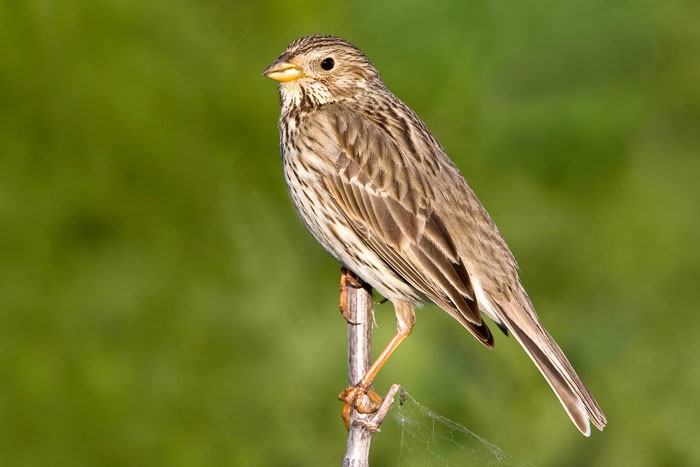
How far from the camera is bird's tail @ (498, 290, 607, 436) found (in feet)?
21.9

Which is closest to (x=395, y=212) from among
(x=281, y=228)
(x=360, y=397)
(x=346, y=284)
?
(x=346, y=284)

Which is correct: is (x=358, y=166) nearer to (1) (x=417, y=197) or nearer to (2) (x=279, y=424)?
Result: (1) (x=417, y=197)

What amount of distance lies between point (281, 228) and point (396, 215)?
2.42m

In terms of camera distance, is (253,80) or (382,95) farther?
(253,80)

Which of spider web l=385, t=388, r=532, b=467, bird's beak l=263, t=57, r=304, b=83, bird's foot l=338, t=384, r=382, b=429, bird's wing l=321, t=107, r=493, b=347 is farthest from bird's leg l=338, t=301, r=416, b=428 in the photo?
bird's beak l=263, t=57, r=304, b=83

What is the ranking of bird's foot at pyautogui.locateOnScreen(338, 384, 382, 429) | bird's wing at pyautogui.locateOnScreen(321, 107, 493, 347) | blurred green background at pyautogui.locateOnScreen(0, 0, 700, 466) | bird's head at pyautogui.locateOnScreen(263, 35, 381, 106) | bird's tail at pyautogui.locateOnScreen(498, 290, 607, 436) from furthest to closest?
blurred green background at pyautogui.locateOnScreen(0, 0, 700, 466) → bird's head at pyautogui.locateOnScreen(263, 35, 381, 106) → bird's wing at pyautogui.locateOnScreen(321, 107, 493, 347) → bird's foot at pyautogui.locateOnScreen(338, 384, 382, 429) → bird's tail at pyautogui.locateOnScreen(498, 290, 607, 436)

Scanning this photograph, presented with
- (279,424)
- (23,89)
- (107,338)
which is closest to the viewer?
(279,424)

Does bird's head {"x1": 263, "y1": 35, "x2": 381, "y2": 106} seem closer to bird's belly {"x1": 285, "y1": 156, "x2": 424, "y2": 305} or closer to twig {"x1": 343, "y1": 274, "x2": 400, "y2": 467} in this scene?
bird's belly {"x1": 285, "y1": 156, "x2": 424, "y2": 305}

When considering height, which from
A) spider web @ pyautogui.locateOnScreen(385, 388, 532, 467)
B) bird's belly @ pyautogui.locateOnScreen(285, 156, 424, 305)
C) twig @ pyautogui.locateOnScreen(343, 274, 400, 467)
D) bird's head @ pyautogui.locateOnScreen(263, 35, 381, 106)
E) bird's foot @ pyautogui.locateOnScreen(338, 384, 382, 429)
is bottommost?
spider web @ pyautogui.locateOnScreen(385, 388, 532, 467)

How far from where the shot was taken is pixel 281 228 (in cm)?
945

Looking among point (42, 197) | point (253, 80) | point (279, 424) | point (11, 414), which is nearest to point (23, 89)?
point (42, 197)

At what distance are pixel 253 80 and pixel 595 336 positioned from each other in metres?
2.80

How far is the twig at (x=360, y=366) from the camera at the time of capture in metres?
6.07

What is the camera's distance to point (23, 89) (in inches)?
392
